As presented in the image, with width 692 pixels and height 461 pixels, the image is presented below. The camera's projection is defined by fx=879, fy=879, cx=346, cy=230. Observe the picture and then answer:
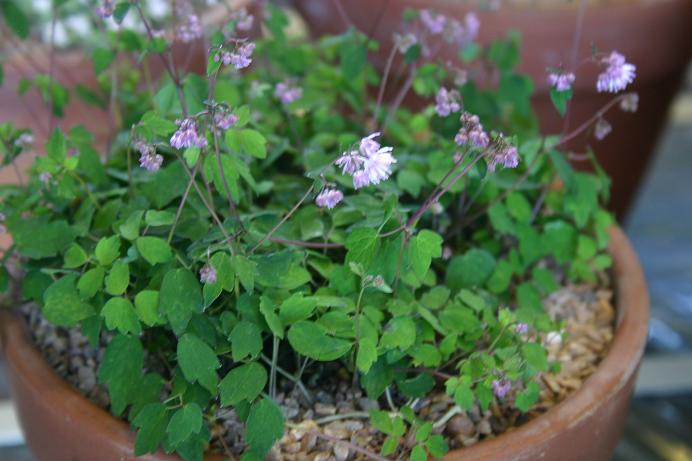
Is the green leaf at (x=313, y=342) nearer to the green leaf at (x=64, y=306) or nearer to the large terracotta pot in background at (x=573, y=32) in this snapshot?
the green leaf at (x=64, y=306)

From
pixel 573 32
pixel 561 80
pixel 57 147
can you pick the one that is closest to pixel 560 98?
pixel 561 80

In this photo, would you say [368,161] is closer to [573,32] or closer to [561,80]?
[561,80]

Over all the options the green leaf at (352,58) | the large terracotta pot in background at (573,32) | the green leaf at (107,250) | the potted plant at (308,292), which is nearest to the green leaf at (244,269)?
the potted plant at (308,292)

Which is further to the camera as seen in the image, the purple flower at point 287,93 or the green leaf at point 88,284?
the purple flower at point 287,93

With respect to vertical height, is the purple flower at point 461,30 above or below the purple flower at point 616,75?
below

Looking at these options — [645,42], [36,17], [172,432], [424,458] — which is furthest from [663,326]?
[36,17]

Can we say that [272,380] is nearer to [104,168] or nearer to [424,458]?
[424,458]
